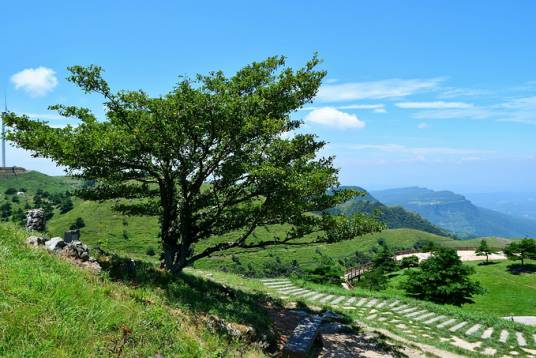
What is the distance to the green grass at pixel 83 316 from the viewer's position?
293 inches

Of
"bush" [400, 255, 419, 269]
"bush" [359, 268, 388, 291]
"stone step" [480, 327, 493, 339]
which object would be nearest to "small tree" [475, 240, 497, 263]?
"bush" [400, 255, 419, 269]

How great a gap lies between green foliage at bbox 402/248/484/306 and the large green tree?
96.1 ft

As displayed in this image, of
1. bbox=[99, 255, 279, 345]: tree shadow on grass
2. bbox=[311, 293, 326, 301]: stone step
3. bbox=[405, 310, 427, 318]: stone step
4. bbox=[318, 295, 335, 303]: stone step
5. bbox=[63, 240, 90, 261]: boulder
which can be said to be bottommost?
bbox=[405, 310, 427, 318]: stone step

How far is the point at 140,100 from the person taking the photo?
51.9 ft

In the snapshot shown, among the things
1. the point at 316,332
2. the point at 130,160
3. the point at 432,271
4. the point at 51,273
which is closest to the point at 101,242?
the point at 130,160

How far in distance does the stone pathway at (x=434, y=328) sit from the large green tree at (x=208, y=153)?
8.82m

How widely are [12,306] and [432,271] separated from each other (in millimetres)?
43460

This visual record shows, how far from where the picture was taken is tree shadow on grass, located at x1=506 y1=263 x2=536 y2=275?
75.8 meters

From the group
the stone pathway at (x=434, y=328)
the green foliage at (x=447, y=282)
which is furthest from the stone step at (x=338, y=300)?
the green foliage at (x=447, y=282)

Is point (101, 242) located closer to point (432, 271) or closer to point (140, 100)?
point (140, 100)

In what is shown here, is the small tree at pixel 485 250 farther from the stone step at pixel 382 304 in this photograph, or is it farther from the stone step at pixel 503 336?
the stone step at pixel 503 336

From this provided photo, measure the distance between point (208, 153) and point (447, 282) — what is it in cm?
3534

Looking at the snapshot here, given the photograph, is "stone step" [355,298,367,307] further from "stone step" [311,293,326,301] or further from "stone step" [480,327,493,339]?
"stone step" [480,327,493,339]

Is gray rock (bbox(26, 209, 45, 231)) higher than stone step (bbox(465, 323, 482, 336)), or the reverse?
gray rock (bbox(26, 209, 45, 231))
